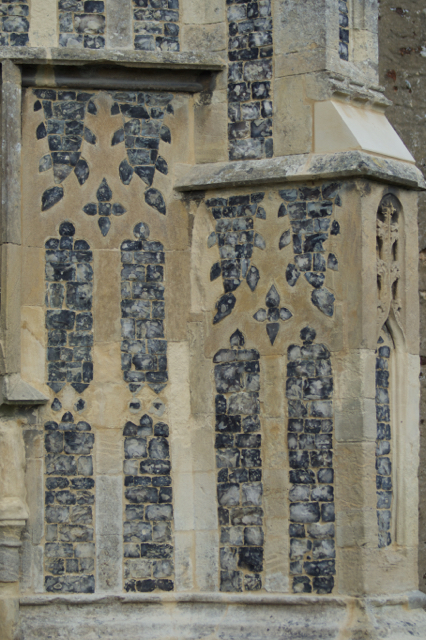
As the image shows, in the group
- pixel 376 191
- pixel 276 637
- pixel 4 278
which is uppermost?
pixel 376 191

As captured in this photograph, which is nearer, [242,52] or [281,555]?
[281,555]

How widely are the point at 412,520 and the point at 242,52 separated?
365 cm

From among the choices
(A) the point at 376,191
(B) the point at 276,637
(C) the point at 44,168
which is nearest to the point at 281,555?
(B) the point at 276,637

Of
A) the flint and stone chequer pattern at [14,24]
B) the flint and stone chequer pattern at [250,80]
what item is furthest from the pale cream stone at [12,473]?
the flint and stone chequer pattern at [14,24]

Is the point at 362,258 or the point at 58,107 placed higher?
the point at 58,107

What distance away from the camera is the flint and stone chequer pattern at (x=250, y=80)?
27.5 feet

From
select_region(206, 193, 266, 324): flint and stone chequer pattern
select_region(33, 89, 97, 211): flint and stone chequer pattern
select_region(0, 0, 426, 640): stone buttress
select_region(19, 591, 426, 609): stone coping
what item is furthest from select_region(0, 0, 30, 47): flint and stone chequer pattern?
select_region(19, 591, 426, 609): stone coping

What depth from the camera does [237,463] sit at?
8148mm

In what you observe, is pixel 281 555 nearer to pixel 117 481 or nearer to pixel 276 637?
pixel 276 637

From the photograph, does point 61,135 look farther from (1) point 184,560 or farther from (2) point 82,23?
(1) point 184,560

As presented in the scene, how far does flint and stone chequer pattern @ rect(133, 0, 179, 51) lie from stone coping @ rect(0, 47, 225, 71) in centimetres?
12

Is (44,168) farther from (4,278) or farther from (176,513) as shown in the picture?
(176,513)

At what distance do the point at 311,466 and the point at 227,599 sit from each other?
1.11m

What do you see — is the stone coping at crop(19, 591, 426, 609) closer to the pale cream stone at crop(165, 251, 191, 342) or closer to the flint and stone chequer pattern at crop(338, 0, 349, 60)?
the pale cream stone at crop(165, 251, 191, 342)
